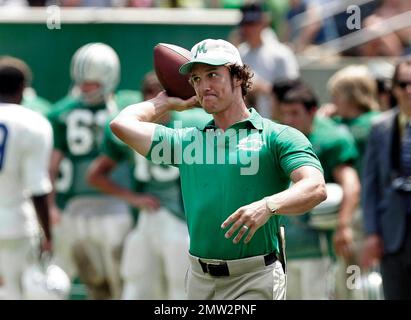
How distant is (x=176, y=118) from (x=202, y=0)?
97.6 inches

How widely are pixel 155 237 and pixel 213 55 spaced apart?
4.13 m

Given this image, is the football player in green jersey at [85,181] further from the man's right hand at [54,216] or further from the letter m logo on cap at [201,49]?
the letter m logo on cap at [201,49]

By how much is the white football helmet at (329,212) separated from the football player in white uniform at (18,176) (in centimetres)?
166

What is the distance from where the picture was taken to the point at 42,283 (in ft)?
28.1

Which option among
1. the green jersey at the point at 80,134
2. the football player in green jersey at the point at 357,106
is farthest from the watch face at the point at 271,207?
the green jersey at the point at 80,134

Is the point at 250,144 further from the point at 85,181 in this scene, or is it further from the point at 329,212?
the point at 85,181

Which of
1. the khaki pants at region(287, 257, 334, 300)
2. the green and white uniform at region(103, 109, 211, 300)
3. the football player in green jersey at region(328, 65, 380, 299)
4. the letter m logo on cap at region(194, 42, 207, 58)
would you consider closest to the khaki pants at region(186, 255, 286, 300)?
the letter m logo on cap at region(194, 42, 207, 58)

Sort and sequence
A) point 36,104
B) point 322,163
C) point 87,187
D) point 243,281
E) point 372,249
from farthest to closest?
point 36,104
point 87,187
point 322,163
point 372,249
point 243,281

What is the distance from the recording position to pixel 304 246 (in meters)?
8.72

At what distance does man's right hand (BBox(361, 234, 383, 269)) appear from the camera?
8.03 metres

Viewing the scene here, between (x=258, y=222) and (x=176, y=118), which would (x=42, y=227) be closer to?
(x=176, y=118)

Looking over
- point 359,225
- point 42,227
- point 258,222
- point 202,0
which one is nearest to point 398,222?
point 359,225

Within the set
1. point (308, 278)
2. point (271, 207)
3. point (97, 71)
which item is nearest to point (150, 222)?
point (97, 71)
